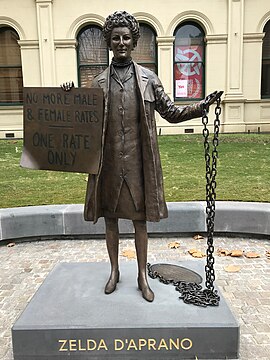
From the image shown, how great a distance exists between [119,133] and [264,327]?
2.16 metres

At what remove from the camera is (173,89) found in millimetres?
17406

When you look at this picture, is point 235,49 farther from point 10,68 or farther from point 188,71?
point 10,68

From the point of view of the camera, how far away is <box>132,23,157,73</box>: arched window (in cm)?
1711

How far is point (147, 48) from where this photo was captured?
17328 millimetres

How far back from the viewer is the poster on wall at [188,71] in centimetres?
1742

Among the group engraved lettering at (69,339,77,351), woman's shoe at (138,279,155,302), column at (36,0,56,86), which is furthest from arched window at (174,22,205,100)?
engraved lettering at (69,339,77,351)

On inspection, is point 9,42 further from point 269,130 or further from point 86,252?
point 86,252

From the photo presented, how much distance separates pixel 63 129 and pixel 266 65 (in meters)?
16.7

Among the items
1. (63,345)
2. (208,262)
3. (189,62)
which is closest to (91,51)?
(189,62)

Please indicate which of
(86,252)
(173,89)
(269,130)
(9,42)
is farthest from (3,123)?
(86,252)

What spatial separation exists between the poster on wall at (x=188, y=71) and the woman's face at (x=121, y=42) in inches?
588

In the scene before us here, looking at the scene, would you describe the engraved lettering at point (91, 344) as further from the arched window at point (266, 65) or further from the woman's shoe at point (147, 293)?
the arched window at point (266, 65)

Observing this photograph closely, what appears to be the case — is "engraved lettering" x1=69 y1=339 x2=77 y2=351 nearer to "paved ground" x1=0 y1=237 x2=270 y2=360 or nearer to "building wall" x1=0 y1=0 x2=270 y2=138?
"paved ground" x1=0 y1=237 x2=270 y2=360

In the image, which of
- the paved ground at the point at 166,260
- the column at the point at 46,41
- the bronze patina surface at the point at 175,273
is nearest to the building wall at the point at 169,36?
the column at the point at 46,41
